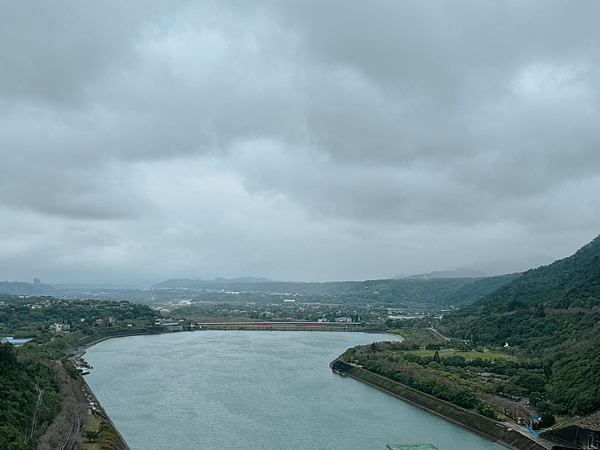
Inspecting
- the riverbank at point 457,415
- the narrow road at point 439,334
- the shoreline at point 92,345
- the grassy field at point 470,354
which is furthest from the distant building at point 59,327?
the narrow road at point 439,334

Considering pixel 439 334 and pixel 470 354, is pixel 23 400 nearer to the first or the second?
pixel 470 354

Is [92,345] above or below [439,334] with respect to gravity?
above

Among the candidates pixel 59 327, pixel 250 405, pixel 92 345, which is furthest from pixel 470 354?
pixel 59 327

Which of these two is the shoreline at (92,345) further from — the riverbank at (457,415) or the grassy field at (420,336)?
the riverbank at (457,415)

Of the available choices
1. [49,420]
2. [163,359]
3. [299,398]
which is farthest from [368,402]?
[163,359]

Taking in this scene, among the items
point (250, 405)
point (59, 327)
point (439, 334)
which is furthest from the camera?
point (439, 334)

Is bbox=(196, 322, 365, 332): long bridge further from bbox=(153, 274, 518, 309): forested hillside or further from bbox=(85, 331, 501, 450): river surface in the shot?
bbox=(153, 274, 518, 309): forested hillside

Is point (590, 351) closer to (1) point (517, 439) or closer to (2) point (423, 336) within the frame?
(1) point (517, 439)

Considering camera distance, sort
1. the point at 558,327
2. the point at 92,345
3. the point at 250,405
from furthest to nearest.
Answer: the point at 92,345
the point at 558,327
the point at 250,405
